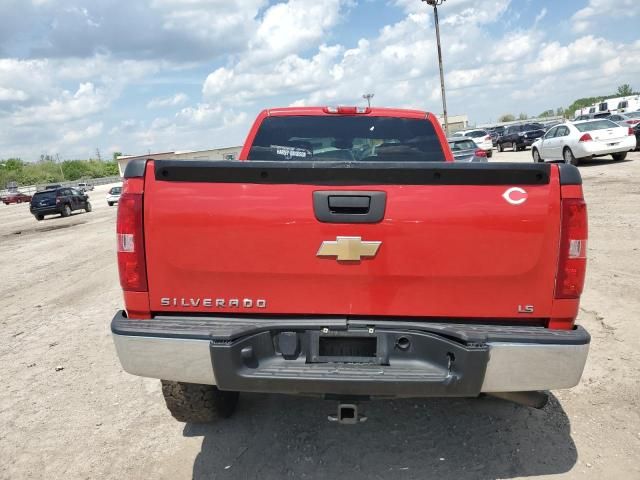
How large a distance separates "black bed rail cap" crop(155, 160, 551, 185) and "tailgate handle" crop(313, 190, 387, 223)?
65 millimetres

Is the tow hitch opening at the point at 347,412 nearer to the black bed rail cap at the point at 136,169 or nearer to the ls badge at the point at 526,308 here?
the ls badge at the point at 526,308

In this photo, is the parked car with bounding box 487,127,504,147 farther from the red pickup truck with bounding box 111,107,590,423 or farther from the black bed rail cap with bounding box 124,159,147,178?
the black bed rail cap with bounding box 124,159,147,178

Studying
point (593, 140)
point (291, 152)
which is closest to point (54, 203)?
point (593, 140)

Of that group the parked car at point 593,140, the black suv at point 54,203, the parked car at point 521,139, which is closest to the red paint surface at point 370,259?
the parked car at point 593,140

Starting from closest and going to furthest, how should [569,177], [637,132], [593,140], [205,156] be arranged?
1. [569,177]
2. [593,140]
3. [637,132]
4. [205,156]

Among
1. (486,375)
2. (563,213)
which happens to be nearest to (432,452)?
(486,375)

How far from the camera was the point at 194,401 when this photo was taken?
317 centimetres

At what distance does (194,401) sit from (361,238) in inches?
63.0

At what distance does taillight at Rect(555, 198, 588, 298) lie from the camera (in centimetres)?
238

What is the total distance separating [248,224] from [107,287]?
19.7 ft

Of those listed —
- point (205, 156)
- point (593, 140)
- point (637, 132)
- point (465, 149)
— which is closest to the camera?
point (593, 140)

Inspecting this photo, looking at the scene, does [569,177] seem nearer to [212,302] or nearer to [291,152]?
[212,302]

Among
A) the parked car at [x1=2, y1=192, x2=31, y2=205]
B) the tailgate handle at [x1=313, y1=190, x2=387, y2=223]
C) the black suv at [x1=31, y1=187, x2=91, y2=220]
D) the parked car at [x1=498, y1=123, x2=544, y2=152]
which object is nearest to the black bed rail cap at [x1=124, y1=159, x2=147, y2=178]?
the tailgate handle at [x1=313, y1=190, x2=387, y2=223]

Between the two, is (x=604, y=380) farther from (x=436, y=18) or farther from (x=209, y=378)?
(x=436, y=18)
